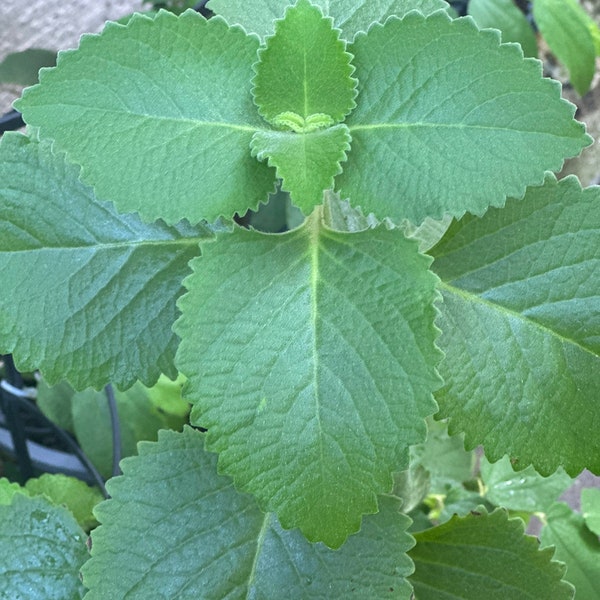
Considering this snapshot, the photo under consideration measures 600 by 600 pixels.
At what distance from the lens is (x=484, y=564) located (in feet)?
1.90

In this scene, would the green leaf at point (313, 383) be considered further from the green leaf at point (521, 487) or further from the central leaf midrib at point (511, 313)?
the green leaf at point (521, 487)

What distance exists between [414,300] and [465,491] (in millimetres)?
497

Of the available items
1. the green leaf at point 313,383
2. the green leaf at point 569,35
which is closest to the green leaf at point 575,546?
the green leaf at point 313,383

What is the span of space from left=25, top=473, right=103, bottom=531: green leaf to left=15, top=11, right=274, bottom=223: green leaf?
0.49 metres

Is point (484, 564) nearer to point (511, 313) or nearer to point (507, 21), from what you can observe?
point (511, 313)

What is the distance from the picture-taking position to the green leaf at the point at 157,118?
0.41 meters

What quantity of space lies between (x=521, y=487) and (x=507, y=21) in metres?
0.68

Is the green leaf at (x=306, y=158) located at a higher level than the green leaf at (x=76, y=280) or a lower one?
higher

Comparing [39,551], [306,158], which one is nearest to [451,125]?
[306,158]

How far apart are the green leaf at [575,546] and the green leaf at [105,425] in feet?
1.46

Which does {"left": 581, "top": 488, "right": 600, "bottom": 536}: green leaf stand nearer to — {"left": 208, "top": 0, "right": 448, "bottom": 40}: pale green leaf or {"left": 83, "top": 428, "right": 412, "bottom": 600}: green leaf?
{"left": 83, "top": 428, "right": 412, "bottom": 600}: green leaf

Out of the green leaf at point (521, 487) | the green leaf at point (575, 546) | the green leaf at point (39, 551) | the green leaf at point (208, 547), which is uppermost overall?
the green leaf at point (208, 547)

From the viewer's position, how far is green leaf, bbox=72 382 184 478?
914 mm

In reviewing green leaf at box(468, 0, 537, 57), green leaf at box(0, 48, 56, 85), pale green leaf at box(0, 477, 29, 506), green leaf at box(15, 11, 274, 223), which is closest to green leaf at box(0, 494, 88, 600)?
pale green leaf at box(0, 477, 29, 506)
